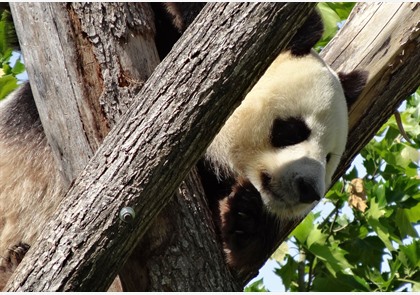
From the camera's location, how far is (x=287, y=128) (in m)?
2.65

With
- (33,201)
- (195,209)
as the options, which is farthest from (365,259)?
(33,201)

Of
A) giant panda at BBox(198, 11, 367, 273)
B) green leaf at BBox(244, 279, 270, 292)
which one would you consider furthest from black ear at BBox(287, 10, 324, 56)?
green leaf at BBox(244, 279, 270, 292)

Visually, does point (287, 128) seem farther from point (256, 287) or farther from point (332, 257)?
point (256, 287)

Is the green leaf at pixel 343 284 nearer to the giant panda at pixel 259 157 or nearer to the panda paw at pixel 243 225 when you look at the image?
the giant panda at pixel 259 157

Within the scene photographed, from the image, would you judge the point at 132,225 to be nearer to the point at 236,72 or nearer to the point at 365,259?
the point at 236,72

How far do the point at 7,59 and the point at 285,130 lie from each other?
4.52 feet

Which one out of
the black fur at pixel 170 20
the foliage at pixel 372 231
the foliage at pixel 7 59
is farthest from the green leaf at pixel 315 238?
the foliage at pixel 7 59

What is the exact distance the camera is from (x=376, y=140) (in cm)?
374

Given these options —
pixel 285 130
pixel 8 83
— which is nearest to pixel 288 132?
pixel 285 130

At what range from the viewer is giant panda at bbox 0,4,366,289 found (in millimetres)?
2543

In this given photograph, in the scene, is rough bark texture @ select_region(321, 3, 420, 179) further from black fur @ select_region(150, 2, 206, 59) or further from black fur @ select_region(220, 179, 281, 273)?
black fur @ select_region(150, 2, 206, 59)

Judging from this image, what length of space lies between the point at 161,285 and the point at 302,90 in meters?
0.94

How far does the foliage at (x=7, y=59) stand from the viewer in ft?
9.04

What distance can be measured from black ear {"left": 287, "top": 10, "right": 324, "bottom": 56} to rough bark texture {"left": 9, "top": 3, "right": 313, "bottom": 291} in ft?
2.72
